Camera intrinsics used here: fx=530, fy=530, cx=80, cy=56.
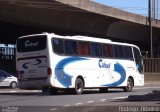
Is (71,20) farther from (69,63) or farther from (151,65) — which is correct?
(69,63)

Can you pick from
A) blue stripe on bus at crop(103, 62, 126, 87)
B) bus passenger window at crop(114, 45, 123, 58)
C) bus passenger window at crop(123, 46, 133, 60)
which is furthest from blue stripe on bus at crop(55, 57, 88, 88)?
bus passenger window at crop(123, 46, 133, 60)

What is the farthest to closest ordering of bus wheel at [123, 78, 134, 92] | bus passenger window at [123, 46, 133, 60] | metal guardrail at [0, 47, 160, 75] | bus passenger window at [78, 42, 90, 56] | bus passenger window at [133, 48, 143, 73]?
metal guardrail at [0, 47, 160, 75], bus passenger window at [133, 48, 143, 73], bus passenger window at [123, 46, 133, 60], bus wheel at [123, 78, 134, 92], bus passenger window at [78, 42, 90, 56]

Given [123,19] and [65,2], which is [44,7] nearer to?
[65,2]

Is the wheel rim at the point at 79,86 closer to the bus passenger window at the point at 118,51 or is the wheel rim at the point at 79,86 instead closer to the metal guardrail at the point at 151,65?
the bus passenger window at the point at 118,51

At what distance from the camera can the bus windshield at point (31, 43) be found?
2780 cm

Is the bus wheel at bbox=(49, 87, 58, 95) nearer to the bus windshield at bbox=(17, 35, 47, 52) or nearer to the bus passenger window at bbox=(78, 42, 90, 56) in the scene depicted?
the bus passenger window at bbox=(78, 42, 90, 56)

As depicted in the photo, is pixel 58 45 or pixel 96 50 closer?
pixel 58 45

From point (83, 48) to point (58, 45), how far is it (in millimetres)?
2452

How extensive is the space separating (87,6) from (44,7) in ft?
16.0

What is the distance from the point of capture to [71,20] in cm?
5388

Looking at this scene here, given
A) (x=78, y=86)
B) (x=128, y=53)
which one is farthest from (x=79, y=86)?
(x=128, y=53)

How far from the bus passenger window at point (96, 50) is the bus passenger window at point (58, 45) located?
3.04m

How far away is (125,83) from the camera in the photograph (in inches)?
1328

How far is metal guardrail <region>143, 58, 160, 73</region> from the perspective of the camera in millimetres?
56594
